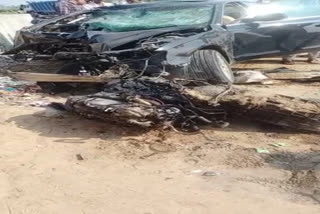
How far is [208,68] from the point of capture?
596 centimetres

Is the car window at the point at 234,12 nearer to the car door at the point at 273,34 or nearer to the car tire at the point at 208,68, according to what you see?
the car door at the point at 273,34

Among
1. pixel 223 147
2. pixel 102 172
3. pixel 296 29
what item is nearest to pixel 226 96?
pixel 223 147

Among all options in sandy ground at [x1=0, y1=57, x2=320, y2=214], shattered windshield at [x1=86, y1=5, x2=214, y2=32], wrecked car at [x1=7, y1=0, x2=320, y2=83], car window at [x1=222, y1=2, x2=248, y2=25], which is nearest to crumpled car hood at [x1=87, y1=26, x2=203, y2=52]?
wrecked car at [x1=7, y1=0, x2=320, y2=83]

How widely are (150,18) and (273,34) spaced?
1.85m

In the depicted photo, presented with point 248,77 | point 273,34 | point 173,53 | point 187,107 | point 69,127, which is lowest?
Answer: point 248,77

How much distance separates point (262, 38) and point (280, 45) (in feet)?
1.16

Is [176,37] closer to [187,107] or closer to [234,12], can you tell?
[187,107]

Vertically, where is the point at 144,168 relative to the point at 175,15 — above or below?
below

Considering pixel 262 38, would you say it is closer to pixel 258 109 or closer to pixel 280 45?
pixel 280 45

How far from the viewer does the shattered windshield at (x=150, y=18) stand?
260 inches

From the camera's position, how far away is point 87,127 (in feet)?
16.6

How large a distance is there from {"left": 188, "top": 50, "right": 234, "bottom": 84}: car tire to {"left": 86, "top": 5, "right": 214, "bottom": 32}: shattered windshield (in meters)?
0.64

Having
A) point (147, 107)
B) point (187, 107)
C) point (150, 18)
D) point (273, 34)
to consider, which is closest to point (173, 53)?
point (187, 107)

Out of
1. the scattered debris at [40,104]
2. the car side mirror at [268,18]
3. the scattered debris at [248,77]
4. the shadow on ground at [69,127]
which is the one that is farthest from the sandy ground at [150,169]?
the car side mirror at [268,18]
